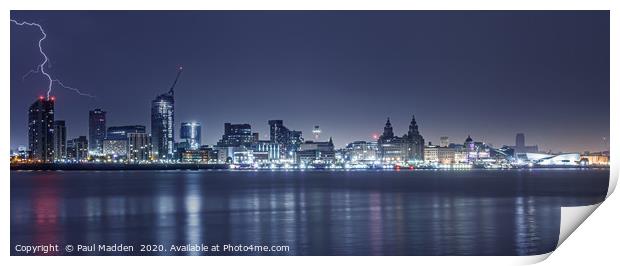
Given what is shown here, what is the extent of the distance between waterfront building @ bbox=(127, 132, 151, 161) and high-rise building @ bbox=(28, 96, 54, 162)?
17.8 feet

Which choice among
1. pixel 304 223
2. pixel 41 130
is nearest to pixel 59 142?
pixel 41 130

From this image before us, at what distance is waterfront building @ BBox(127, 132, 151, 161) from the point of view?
5597 cm

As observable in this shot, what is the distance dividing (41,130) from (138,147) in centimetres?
1006

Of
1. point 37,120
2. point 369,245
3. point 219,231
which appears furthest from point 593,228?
point 37,120

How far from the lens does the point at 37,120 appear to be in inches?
1882

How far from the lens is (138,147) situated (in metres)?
58.8

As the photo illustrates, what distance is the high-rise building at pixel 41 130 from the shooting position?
46906 millimetres

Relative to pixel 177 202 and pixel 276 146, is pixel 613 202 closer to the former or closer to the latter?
pixel 177 202

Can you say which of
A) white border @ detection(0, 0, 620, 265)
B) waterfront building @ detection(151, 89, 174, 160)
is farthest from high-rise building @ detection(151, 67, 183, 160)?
white border @ detection(0, 0, 620, 265)
